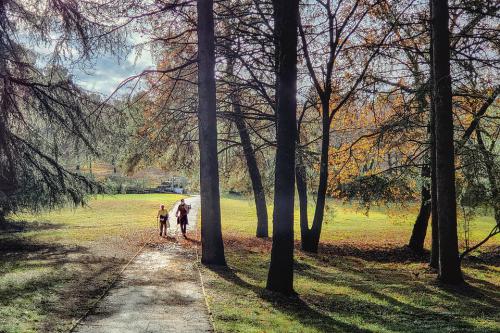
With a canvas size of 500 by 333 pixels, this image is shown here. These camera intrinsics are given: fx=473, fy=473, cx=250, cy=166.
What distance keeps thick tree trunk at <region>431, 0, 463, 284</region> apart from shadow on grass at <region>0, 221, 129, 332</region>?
26.3 feet

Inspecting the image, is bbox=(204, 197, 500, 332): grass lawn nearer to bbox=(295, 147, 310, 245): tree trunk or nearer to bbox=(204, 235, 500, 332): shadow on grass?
bbox=(204, 235, 500, 332): shadow on grass

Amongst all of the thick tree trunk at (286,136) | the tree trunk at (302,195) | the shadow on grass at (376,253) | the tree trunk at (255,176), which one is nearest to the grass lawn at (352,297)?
the shadow on grass at (376,253)

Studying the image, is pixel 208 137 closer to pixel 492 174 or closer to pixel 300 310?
pixel 300 310

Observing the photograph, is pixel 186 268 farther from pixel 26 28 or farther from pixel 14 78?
pixel 26 28

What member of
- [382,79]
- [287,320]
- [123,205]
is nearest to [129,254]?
[287,320]

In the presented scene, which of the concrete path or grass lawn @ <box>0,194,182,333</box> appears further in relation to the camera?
grass lawn @ <box>0,194,182,333</box>

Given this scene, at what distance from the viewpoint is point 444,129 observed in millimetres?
11305

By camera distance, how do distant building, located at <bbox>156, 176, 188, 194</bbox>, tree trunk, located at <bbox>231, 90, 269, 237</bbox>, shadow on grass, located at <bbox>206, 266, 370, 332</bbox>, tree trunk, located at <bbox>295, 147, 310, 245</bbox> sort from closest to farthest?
shadow on grass, located at <bbox>206, 266, 370, 332</bbox>
tree trunk, located at <bbox>295, 147, 310, 245</bbox>
tree trunk, located at <bbox>231, 90, 269, 237</bbox>
distant building, located at <bbox>156, 176, 188, 194</bbox>

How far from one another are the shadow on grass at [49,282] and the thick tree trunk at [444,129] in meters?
8.00

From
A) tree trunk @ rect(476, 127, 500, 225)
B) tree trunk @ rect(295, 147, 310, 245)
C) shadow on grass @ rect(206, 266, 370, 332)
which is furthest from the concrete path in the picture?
tree trunk @ rect(476, 127, 500, 225)

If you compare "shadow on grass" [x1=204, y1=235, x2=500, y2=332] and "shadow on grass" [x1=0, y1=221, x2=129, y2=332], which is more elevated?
"shadow on grass" [x1=0, y1=221, x2=129, y2=332]

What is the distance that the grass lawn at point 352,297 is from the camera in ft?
25.1

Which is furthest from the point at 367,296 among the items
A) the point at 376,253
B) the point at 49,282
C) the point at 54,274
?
the point at 376,253

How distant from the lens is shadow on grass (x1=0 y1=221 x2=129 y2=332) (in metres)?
7.01
